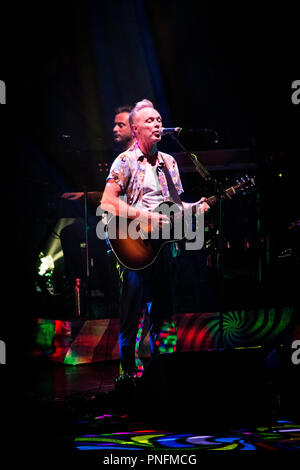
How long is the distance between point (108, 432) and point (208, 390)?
1.67 ft

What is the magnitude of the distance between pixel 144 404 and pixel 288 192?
3846mm

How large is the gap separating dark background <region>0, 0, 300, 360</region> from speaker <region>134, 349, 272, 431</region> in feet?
11.9

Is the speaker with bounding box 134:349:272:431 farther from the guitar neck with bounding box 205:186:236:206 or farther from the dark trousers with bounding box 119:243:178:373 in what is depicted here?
the guitar neck with bounding box 205:186:236:206

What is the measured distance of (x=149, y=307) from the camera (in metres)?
3.58

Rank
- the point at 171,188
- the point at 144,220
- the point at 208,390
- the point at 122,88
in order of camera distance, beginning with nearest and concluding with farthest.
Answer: the point at 208,390, the point at 144,220, the point at 171,188, the point at 122,88

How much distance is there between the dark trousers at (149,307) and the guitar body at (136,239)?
52 millimetres
